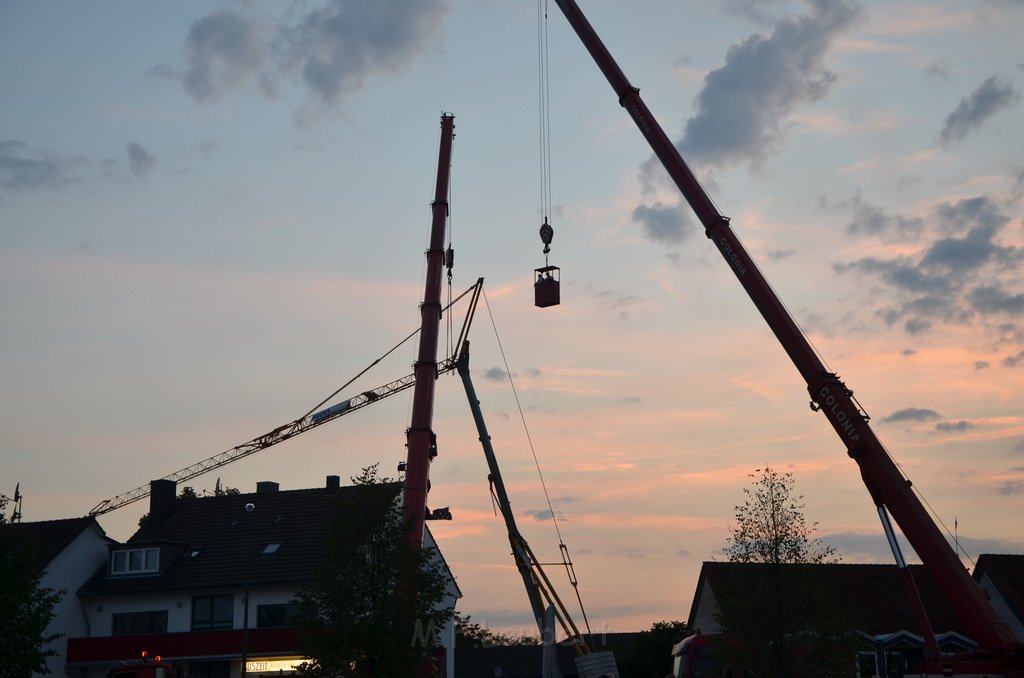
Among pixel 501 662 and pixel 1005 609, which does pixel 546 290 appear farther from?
pixel 501 662

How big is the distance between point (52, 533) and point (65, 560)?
303 cm

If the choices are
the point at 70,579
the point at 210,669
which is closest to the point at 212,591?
the point at 210,669

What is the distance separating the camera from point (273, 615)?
60.7 metres

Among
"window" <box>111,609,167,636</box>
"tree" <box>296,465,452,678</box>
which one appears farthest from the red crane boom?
"window" <box>111,609,167,636</box>

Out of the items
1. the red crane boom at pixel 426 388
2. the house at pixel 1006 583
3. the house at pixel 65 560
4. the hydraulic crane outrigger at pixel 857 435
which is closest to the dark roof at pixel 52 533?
the house at pixel 65 560

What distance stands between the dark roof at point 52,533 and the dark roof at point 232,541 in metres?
2.73

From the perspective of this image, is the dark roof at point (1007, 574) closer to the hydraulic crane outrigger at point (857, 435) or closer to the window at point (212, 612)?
the hydraulic crane outrigger at point (857, 435)

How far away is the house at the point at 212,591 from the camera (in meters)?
60.5

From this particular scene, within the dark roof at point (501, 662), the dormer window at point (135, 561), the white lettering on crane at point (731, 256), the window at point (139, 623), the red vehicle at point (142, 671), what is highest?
the white lettering on crane at point (731, 256)

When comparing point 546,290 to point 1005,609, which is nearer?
point 546,290

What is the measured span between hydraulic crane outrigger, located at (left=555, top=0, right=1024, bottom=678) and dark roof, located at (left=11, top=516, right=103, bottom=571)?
4361cm

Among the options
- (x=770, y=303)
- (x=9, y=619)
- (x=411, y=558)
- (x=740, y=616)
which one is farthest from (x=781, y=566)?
(x=9, y=619)

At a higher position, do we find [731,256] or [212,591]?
[731,256]

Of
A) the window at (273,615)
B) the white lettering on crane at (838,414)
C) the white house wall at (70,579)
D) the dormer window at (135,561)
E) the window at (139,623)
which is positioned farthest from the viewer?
the dormer window at (135,561)
